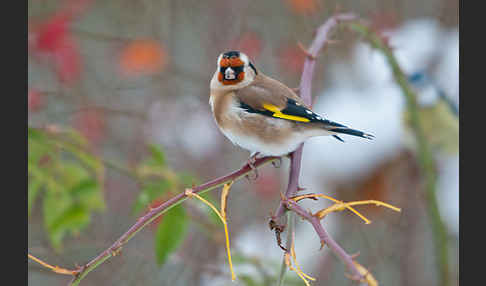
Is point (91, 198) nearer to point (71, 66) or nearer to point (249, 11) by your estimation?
point (71, 66)

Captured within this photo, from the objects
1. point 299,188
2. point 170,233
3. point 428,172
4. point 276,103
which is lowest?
point 170,233

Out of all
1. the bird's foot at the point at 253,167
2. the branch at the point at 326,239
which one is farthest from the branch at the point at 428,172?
the branch at the point at 326,239

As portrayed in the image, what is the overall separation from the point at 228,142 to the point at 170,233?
1560mm

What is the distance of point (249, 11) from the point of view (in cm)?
277

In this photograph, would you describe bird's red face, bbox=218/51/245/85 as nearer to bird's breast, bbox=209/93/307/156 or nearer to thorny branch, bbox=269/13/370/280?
bird's breast, bbox=209/93/307/156

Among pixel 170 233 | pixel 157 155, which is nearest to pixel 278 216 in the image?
pixel 170 233

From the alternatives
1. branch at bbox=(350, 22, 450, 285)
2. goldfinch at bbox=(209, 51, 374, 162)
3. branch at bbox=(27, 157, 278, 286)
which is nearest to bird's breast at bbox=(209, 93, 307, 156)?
goldfinch at bbox=(209, 51, 374, 162)

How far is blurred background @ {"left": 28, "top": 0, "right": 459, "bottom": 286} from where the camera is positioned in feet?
7.01

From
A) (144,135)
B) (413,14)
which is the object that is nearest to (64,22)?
(144,135)

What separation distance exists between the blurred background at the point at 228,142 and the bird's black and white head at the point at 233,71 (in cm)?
58

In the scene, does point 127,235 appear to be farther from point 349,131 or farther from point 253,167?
point 349,131

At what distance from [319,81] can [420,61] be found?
1.75ft

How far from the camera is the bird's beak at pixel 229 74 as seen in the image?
3.74ft

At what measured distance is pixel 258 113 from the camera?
3.75ft
